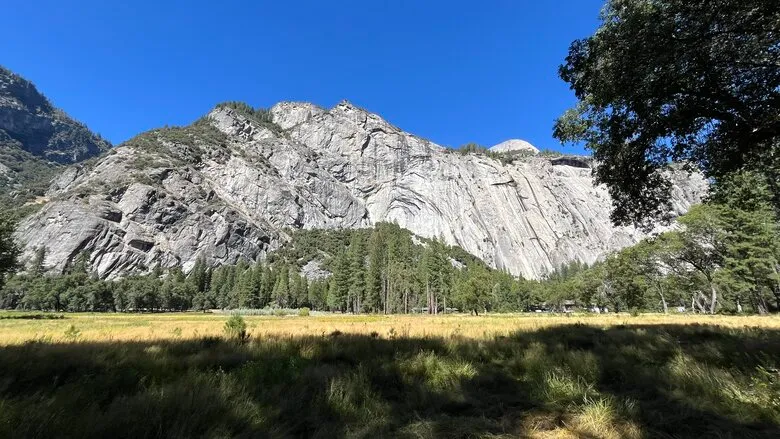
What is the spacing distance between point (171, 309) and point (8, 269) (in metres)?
72.5

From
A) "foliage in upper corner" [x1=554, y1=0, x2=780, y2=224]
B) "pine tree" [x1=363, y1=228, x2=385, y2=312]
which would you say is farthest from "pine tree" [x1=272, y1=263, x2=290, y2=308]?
"foliage in upper corner" [x1=554, y1=0, x2=780, y2=224]

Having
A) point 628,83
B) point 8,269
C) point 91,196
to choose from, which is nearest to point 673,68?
point 628,83

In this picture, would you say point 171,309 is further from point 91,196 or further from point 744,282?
point 744,282

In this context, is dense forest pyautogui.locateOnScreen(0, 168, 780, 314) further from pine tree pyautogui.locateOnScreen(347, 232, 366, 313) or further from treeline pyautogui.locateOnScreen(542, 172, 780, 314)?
pine tree pyautogui.locateOnScreen(347, 232, 366, 313)

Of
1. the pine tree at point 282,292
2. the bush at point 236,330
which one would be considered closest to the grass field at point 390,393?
the bush at point 236,330

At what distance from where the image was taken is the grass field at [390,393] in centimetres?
407

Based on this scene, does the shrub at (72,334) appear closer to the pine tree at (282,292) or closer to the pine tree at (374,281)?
the pine tree at (374,281)

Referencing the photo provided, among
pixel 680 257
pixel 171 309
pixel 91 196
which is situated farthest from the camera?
pixel 91 196

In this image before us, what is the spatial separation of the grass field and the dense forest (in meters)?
11.2

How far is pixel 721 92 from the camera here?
9.60 m

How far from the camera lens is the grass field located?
407 centimetres

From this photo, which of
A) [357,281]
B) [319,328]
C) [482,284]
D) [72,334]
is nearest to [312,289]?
[357,281]

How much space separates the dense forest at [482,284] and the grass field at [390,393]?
11.2 meters

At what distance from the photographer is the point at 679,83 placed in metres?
9.41
